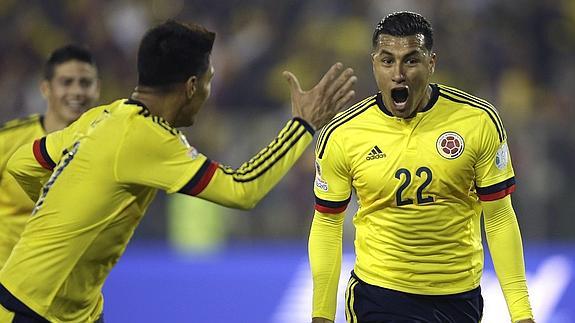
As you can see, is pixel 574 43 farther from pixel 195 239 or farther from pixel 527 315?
pixel 527 315

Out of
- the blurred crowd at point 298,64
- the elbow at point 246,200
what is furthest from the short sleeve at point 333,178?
the blurred crowd at point 298,64

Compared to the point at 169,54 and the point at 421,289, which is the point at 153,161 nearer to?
the point at 169,54

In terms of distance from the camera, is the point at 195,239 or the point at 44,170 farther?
the point at 195,239

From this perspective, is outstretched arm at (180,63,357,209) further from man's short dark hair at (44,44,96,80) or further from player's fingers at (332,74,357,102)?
man's short dark hair at (44,44,96,80)

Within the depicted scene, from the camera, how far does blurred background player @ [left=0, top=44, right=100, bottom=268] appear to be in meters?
5.94

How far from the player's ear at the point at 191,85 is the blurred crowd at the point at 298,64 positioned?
6.30 metres

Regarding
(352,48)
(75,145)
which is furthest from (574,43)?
(75,145)

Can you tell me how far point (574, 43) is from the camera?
13.1m

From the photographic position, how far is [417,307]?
16.6 ft

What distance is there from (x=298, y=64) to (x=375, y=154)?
8216mm

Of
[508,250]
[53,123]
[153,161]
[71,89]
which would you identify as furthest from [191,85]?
[71,89]

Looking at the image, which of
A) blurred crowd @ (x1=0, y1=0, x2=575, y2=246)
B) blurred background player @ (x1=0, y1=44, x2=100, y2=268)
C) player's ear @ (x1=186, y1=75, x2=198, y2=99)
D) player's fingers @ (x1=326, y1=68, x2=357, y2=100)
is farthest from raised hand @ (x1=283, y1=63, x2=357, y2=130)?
blurred crowd @ (x1=0, y1=0, x2=575, y2=246)

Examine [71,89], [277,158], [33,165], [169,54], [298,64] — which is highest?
[298,64]

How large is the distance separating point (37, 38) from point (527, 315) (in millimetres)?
10334
